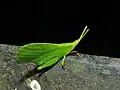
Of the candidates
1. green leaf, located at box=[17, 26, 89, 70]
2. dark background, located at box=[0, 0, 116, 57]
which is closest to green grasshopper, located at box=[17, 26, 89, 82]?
green leaf, located at box=[17, 26, 89, 70]

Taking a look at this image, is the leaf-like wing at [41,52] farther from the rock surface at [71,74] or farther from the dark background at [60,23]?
the dark background at [60,23]

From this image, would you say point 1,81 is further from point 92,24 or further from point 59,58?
point 92,24

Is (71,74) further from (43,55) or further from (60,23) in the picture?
(60,23)

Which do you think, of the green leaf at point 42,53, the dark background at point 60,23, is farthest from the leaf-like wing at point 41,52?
the dark background at point 60,23

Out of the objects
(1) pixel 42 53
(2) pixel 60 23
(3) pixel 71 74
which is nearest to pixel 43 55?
(1) pixel 42 53

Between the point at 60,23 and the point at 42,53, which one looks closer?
the point at 42,53

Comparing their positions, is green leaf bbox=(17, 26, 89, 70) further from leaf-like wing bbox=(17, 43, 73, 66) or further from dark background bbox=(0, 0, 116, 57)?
dark background bbox=(0, 0, 116, 57)

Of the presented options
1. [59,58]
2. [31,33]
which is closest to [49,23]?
[31,33]
